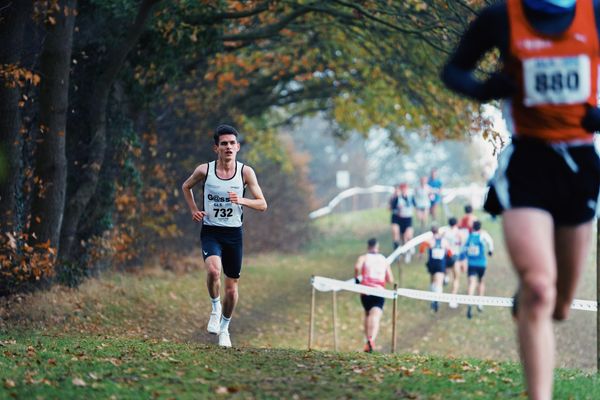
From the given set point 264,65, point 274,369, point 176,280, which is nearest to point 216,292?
point 274,369

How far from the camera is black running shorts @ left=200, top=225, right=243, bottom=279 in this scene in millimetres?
10738

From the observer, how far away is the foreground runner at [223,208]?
34.9 ft

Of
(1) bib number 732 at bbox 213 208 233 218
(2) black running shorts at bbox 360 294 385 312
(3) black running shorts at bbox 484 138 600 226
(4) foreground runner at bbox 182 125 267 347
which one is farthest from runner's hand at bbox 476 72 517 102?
(2) black running shorts at bbox 360 294 385 312

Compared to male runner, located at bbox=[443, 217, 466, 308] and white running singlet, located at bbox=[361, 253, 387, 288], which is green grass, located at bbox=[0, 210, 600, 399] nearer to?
male runner, located at bbox=[443, 217, 466, 308]

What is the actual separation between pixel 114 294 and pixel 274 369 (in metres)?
11.5

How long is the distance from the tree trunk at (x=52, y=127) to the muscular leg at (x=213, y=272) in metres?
5.41

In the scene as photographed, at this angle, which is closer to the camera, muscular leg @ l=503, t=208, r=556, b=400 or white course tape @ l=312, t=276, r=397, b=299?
muscular leg @ l=503, t=208, r=556, b=400

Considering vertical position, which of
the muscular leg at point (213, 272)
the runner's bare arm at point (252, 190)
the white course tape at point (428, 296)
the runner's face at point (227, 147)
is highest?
the runner's face at point (227, 147)

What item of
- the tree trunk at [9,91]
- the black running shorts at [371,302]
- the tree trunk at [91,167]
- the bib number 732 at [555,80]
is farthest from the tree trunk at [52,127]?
the bib number 732 at [555,80]

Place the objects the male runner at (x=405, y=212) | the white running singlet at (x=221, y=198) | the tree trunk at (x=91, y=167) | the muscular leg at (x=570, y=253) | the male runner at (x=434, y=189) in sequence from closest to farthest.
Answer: the muscular leg at (x=570, y=253)
the white running singlet at (x=221, y=198)
the tree trunk at (x=91, y=167)
the male runner at (x=405, y=212)
the male runner at (x=434, y=189)

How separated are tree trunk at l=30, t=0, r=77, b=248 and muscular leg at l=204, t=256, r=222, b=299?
5.41 meters

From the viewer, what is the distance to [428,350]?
823 inches

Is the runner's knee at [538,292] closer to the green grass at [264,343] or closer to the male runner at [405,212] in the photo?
the green grass at [264,343]

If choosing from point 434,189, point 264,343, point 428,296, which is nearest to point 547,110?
point 428,296
